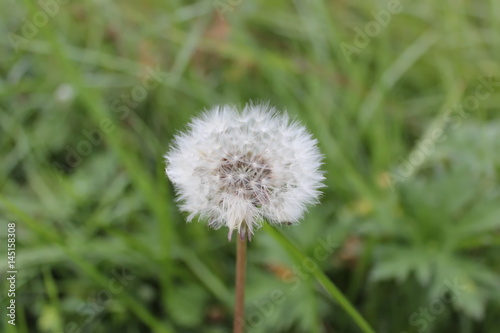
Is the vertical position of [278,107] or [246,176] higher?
[278,107]

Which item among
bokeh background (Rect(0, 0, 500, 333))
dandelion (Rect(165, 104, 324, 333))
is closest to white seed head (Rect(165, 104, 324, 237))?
dandelion (Rect(165, 104, 324, 333))

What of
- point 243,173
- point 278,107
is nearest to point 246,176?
point 243,173

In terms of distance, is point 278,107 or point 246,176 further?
point 278,107

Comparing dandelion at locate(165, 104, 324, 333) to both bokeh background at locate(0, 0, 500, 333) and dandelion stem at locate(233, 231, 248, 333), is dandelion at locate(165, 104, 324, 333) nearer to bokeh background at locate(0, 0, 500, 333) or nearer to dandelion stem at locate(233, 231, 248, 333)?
dandelion stem at locate(233, 231, 248, 333)

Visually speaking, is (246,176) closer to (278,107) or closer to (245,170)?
(245,170)

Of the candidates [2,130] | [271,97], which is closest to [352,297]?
[271,97]

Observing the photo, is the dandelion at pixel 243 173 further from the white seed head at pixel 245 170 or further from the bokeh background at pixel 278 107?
the bokeh background at pixel 278 107
